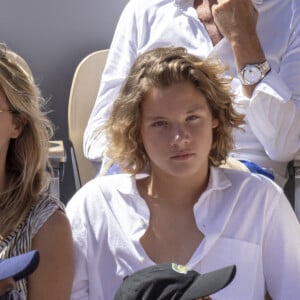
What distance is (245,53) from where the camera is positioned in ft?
8.00

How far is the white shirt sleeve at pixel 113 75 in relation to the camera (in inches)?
105

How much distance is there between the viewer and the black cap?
1.42m

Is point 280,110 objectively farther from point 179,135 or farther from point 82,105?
point 82,105

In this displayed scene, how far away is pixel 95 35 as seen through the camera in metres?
3.75

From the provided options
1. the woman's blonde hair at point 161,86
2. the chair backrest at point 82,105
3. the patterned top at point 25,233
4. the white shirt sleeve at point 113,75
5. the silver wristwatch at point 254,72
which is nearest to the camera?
the patterned top at point 25,233

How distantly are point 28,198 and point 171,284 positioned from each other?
1.66 feet

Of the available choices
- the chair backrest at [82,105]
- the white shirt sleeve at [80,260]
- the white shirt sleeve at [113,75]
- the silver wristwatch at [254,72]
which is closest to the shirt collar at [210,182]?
the white shirt sleeve at [80,260]

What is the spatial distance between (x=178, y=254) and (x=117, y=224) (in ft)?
0.57

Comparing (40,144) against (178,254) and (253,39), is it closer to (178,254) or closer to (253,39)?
(178,254)

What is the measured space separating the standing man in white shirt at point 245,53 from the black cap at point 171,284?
3.09ft

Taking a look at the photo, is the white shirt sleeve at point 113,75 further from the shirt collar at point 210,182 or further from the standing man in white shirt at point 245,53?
the shirt collar at point 210,182

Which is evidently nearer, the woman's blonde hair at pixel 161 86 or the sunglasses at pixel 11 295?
the sunglasses at pixel 11 295

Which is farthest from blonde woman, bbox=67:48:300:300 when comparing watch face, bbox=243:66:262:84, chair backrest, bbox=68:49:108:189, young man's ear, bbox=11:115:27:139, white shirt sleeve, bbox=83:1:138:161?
chair backrest, bbox=68:49:108:189

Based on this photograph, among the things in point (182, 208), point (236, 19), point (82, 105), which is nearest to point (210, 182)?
point (182, 208)
